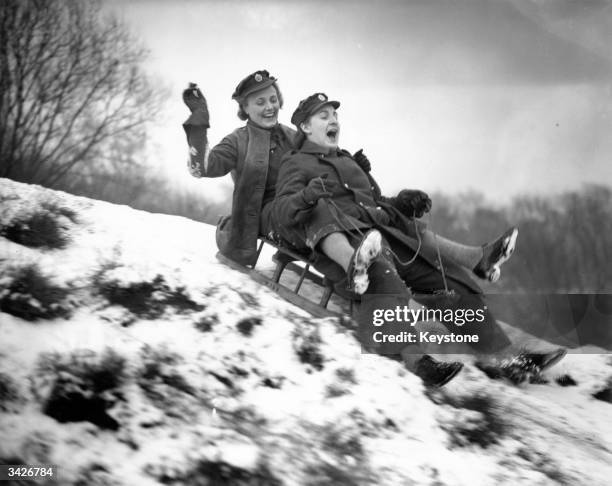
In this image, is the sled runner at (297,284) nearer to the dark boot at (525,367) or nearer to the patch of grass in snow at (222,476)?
the dark boot at (525,367)

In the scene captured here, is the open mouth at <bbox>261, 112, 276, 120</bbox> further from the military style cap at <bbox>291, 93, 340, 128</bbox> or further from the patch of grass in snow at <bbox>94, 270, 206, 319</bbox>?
the patch of grass in snow at <bbox>94, 270, 206, 319</bbox>

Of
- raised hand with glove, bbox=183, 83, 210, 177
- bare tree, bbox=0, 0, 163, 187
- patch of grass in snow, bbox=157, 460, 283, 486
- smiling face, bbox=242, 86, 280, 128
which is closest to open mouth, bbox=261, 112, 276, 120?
smiling face, bbox=242, 86, 280, 128

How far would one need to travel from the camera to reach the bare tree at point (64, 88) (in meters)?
2.64

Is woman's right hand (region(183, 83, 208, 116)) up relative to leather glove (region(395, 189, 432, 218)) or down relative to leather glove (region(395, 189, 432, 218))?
up

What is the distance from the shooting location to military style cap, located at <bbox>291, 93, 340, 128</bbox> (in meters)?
2.63

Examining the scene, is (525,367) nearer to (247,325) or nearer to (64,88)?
(247,325)

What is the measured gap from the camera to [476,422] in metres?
1.89

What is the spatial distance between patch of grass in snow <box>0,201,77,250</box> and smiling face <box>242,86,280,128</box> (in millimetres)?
964

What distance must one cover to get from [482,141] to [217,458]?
2.05m

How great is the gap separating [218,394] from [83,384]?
0.39m

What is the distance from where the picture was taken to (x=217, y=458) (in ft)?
4.89

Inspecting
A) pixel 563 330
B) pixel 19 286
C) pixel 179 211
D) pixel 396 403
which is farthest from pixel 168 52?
pixel 563 330

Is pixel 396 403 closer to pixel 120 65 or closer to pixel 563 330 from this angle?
pixel 563 330

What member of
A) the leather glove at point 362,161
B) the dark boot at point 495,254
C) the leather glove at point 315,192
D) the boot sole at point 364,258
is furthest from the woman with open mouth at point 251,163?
the dark boot at point 495,254
